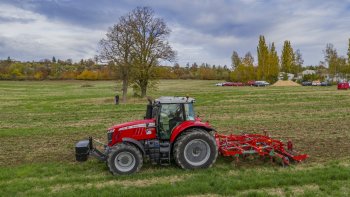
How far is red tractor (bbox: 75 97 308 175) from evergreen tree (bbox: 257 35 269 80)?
3104 inches

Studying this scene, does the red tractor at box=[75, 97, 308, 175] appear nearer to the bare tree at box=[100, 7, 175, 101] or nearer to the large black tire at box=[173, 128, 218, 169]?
the large black tire at box=[173, 128, 218, 169]

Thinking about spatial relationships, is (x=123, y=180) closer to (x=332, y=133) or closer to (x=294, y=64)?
(x=332, y=133)

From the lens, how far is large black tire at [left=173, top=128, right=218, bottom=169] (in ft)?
31.7

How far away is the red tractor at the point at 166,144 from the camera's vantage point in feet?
31.5

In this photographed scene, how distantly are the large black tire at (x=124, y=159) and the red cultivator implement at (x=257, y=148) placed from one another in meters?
2.61

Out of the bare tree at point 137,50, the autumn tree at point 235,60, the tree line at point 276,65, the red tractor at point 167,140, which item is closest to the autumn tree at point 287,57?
the tree line at point 276,65

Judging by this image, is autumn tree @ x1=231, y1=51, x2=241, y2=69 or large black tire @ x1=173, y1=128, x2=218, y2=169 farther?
autumn tree @ x1=231, y1=51, x2=241, y2=69

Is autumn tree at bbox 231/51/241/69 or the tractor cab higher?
autumn tree at bbox 231/51/241/69

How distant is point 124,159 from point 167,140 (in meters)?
1.32

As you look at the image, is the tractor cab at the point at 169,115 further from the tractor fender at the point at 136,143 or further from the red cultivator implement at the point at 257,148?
the red cultivator implement at the point at 257,148

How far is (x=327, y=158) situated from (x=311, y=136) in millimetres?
3771

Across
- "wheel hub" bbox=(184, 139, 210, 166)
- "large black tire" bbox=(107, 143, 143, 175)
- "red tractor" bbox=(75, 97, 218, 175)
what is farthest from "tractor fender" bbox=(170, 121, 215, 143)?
"large black tire" bbox=(107, 143, 143, 175)

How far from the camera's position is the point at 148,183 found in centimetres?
881

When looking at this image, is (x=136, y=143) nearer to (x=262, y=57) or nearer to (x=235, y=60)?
(x=262, y=57)
